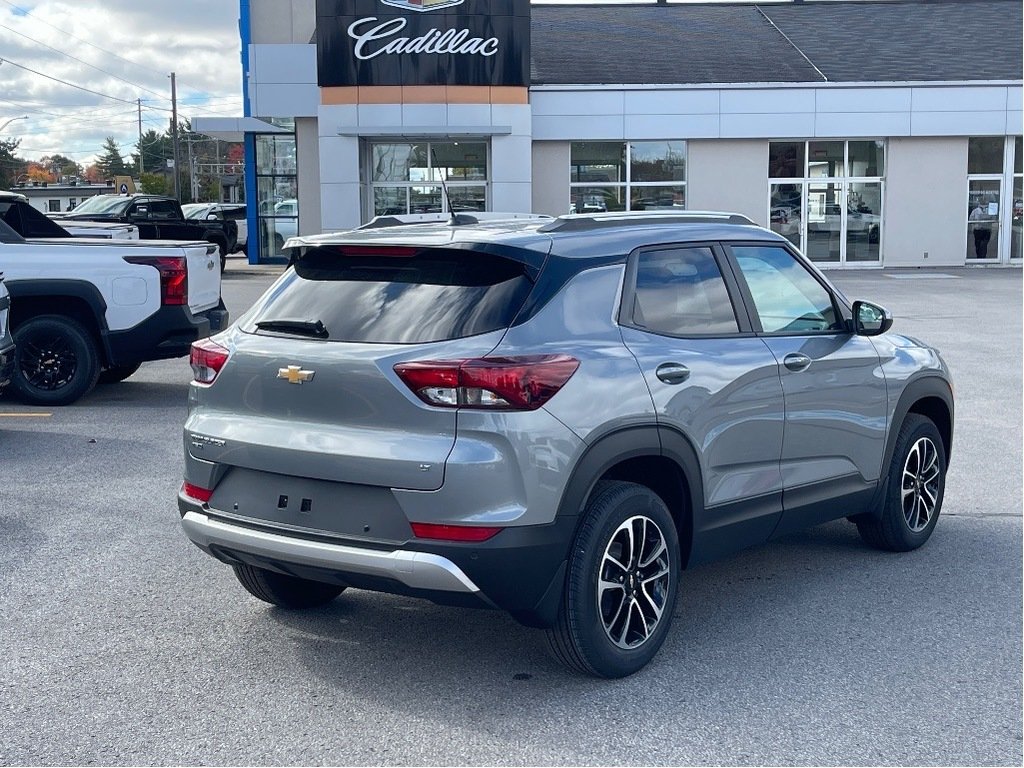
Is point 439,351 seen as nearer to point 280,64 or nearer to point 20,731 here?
point 20,731

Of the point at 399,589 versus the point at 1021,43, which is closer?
the point at 399,589

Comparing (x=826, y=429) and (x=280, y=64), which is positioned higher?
(x=280, y=64)

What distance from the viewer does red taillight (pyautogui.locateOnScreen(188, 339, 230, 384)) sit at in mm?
4896

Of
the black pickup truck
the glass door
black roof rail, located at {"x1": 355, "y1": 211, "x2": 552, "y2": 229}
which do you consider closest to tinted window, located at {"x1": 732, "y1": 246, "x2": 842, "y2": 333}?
black roof rail, located at {"x1": 355, "y1": 211, "x2": 552, "y2": 229}

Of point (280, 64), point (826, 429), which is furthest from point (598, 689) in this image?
point (280, 64)

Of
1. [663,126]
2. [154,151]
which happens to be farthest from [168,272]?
[154,151]

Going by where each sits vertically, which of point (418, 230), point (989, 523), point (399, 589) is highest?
point (418, 230)

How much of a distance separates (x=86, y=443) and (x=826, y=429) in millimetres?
6026

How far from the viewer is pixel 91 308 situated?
36.5ft

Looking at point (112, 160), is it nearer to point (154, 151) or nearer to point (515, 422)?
point (154, 151)

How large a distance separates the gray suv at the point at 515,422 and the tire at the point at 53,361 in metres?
6.45

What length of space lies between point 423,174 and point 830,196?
1008cm

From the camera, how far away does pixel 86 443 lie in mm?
9484

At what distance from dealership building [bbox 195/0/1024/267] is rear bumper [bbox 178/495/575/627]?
24.2 metres
